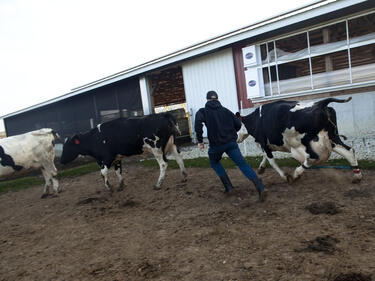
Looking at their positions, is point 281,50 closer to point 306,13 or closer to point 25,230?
point 306,13

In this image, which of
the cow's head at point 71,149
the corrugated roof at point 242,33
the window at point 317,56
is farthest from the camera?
the window at point 317,56

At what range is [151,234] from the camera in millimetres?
3953

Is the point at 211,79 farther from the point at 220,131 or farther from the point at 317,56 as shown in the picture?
the point at 220,131

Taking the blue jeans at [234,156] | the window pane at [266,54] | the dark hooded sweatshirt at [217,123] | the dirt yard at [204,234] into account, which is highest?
the window pane at [266,54]

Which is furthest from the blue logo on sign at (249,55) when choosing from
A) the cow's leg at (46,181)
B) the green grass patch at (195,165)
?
the cow's leg at (46,181)

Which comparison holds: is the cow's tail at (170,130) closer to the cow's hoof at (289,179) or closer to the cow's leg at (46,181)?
the cow's hoof at (289,179)

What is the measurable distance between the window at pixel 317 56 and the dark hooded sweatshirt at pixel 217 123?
6171 millimetres

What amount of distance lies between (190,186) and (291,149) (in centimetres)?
229

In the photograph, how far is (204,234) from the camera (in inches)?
146

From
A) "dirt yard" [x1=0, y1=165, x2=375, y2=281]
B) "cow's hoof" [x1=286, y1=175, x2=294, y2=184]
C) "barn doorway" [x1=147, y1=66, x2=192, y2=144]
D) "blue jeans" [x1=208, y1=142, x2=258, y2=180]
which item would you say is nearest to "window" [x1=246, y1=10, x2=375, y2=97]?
"barn doorway" [x1=147, y1=66, x2=192, y2=144]

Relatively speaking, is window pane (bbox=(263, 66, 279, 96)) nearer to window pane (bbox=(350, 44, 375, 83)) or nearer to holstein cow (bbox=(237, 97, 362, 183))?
window pane (bbox=(350, 44, 375, 83))

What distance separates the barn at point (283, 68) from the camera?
9.05 metres

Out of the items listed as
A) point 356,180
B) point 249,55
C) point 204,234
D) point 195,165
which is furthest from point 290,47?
point 204,234

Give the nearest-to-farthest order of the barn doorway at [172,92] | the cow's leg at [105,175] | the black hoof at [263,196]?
the black hoof at [263,196], the cow's leg at [105,175], the barn doorway at [172,92]
